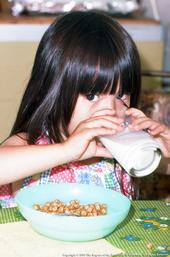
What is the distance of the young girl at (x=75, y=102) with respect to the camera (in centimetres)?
117

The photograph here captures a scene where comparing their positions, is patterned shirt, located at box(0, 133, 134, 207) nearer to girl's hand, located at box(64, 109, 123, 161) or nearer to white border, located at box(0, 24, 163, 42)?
girl's hand, located at box(64, 109, 123, 161)

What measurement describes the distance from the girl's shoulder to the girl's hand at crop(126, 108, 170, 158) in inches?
10.8

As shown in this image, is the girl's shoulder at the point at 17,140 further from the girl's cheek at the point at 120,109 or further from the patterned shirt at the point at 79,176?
the girl's cheek at the point at 120,109

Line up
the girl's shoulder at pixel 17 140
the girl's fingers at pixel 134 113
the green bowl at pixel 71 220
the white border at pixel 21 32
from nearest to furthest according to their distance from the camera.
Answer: the green bowl at pixel 71 220
the girl's fingers at pixel 134 113
the girl's shoulder at pixel 17 140
the white border at pixel 21 32

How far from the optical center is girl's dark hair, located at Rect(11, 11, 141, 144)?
1271 mm

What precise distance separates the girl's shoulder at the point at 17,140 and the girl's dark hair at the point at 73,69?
0.01m

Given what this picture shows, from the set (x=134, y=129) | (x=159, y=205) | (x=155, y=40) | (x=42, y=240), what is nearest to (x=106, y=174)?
(x=159, y=205)

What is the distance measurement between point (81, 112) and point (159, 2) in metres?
1.42

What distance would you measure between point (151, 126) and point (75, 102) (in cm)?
18

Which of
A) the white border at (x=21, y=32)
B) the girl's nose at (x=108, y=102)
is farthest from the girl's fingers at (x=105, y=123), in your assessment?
the white border at (x=21, y=32)

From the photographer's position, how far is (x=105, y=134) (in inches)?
44.3

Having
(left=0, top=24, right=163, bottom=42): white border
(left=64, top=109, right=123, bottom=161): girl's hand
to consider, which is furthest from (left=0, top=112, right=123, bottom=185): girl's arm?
(left=0, top=24, right=163, bottom=42): white border

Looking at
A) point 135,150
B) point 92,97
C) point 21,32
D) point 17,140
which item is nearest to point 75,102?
point 92,97

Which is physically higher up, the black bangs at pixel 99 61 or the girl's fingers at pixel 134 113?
the black bangs at pixel 99 61
